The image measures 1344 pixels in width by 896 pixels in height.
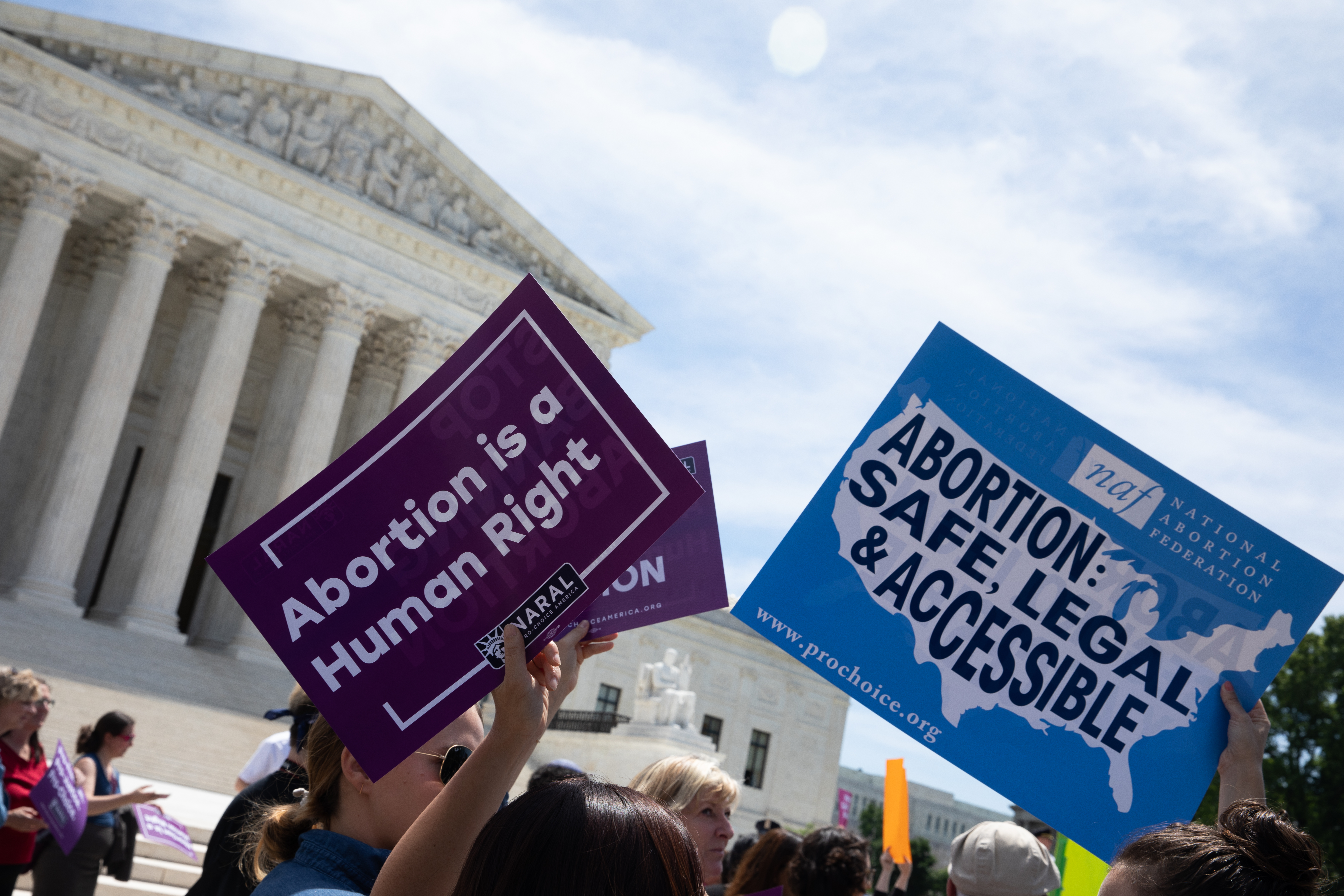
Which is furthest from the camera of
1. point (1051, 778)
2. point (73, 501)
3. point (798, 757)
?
point (798, 757)

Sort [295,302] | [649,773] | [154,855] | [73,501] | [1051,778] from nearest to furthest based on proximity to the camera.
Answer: [1051,778] → [649,773] → [154,855] → [73,501] → [295,302]

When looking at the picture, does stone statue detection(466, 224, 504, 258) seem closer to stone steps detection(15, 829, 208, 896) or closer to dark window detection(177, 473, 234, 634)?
dark window detection(177, 473, 234, 634)

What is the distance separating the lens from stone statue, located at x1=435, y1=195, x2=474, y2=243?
33.2 m

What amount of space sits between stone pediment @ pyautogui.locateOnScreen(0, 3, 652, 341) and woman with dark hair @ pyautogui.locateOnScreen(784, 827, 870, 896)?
2387cm

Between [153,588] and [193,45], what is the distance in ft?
45.8

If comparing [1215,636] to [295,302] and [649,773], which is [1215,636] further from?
[295,302]

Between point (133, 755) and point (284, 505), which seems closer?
point (284, 505)

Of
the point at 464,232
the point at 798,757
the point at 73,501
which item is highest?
the point at 464,232

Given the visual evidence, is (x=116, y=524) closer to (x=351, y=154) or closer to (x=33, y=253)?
(x=33, y=253)

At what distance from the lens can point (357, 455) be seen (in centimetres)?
273

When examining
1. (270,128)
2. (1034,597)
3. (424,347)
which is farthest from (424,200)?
(1034,597)

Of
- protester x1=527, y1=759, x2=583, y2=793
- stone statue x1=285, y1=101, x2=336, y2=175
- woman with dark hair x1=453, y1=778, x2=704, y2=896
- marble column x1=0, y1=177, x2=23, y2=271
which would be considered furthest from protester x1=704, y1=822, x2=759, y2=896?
stone statue x1=285, y1=101, x2=336, y2=175

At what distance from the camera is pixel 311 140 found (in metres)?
30.3

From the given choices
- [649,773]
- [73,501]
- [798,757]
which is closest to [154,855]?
[649,773]
